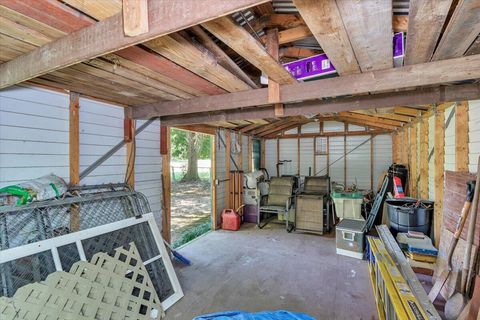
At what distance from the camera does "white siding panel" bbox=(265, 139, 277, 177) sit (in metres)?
7.41

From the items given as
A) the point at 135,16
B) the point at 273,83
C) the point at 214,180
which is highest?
the point at 273,83

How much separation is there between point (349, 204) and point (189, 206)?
14.6ft

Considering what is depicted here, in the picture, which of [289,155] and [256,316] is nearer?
[256,316]

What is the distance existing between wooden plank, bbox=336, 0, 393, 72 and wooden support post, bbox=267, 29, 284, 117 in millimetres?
508

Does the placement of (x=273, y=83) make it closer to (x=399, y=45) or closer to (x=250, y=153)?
(x=399, y=45)

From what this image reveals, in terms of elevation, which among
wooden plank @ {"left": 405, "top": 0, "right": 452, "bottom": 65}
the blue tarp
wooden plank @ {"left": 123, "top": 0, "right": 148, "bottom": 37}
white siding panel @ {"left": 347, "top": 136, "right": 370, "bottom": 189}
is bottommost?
the blue tarp

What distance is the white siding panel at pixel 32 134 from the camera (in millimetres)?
2057

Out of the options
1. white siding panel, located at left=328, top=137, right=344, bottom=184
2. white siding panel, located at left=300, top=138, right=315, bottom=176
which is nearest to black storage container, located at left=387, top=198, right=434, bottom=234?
white siding panel, located at left=328, top=137, right=344, bottom=184

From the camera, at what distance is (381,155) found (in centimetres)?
626

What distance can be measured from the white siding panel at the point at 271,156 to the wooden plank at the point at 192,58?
525 cm

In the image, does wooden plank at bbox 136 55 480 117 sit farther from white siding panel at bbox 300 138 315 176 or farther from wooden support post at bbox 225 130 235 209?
white siding panel at bbox 300 138 315 176

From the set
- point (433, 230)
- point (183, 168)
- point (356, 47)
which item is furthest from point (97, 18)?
point (183, 168)

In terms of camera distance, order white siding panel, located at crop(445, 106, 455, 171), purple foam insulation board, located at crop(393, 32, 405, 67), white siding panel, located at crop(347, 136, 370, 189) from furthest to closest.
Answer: white siding panel, located at crop(347, 136, 370, 189) < white siding panel, located at crop(445, 106, 455, 171) < purple foam insulation board, located at crop(393, 32, 405, 67)

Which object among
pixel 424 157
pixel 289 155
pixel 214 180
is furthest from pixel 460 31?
pixel 289 155
